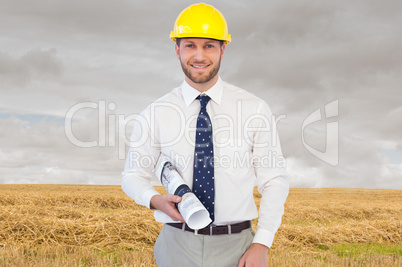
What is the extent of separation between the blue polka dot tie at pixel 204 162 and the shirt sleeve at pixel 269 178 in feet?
1.03

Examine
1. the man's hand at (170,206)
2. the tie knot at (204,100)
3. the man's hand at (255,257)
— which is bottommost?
the man's hand at (255,257)

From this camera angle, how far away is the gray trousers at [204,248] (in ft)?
8.91

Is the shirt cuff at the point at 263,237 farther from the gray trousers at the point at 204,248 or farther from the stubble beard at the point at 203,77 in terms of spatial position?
the stubble beard at the point at 203,77

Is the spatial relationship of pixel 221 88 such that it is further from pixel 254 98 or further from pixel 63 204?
pixel 63 204

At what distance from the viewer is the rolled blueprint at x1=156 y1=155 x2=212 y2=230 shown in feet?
7.93

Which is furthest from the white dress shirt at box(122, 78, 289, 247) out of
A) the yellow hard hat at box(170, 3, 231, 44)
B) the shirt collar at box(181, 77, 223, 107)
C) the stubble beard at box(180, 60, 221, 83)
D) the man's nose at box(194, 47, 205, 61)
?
the yellow hard hat at box(170, 3, 231, 44)

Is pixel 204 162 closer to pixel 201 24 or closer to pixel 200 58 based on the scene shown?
pixel 200 58

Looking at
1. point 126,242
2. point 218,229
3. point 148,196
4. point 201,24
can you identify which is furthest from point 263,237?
point 126,242

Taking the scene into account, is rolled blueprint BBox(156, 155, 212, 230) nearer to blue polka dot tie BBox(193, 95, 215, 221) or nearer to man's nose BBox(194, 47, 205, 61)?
blue polka dot tie BBox(193, 95, 215, 221)

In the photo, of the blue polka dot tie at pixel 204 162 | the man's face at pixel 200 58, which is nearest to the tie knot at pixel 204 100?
the blue polka dot tie at pixel 204 162

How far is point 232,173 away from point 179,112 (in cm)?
58

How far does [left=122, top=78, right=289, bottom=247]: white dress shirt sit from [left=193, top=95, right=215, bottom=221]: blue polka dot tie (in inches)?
2.4

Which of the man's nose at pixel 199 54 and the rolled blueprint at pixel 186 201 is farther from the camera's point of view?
the man's nose at pixel 199 54

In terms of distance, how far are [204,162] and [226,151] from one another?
0.18m
